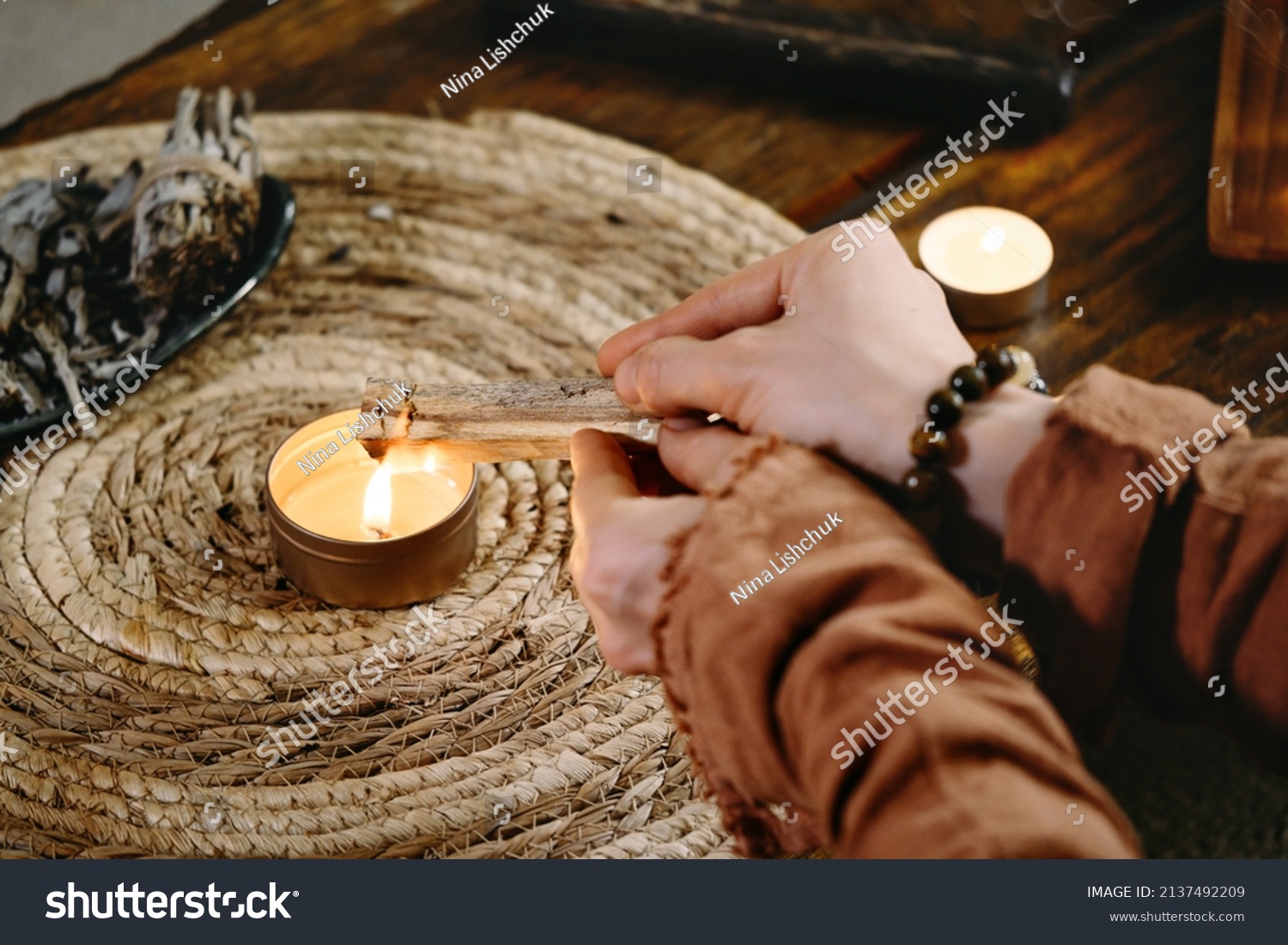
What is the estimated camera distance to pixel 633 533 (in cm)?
42

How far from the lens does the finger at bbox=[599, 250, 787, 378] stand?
49 cm

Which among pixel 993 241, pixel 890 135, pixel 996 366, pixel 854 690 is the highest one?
pixel 890 135

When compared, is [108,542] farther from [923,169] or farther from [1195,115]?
[1195,115]

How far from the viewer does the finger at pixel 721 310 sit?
1.61 ft

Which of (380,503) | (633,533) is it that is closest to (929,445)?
(633,533)

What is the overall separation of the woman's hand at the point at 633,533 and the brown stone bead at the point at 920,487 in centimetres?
6

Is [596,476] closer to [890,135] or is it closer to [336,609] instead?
[336,609]

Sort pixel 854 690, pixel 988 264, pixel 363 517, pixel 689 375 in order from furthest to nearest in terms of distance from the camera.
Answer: pixel 988 264
pixel 363 517
pixel 689 375
pixel 854 690

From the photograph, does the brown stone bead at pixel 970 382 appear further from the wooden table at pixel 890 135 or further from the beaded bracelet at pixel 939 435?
the wooden table at pixel 890 135

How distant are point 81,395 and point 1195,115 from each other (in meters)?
0.70

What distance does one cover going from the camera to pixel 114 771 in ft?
1.58

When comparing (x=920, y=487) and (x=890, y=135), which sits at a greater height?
(x=890, y=135)

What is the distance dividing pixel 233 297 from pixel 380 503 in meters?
0.15

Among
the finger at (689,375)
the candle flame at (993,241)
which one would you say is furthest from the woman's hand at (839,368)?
the candle flame at (993,241)
